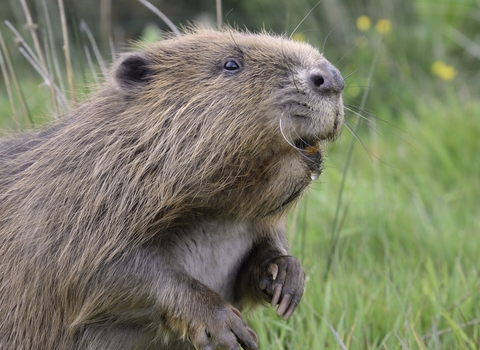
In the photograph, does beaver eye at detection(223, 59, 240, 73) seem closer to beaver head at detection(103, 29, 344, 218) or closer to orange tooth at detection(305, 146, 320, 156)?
beaver head at detection(103, 29, 344, 218)

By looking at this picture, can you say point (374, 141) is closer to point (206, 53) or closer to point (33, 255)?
point (206, 53)

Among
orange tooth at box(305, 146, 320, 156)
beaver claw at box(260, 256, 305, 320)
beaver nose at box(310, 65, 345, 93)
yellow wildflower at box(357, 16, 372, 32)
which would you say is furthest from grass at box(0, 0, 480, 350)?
beaver nose at box(310, 65, 345, 93)

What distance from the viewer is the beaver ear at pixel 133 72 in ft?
9.89

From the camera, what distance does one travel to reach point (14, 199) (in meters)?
3.06

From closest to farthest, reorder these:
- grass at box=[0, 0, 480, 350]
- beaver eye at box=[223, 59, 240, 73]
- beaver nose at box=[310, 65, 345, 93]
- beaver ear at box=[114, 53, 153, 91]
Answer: beaver nose at box=[310, 65, 345, 93] → beaver eye at box=[223, 59, 240, 73] → beaver ear at box=[114, 53, 153, 91] → grass at box=[0, 0, 480, 350]

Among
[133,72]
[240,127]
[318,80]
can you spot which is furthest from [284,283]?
[133,72]

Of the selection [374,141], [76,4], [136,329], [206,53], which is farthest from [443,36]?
[136,329]

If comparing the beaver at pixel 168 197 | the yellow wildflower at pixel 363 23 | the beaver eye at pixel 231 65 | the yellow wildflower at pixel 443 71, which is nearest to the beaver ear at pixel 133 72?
the beaver at pixel 168 197

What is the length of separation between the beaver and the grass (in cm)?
42

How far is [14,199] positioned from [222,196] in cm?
84

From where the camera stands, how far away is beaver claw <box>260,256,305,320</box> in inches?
117

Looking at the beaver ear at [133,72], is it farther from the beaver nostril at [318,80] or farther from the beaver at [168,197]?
the beaver nostril at [318,80]

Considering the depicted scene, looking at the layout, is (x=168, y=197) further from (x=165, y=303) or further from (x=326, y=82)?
(x=326, y=82)

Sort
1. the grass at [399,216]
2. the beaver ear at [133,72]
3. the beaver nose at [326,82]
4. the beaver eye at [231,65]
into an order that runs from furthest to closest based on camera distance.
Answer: the grass at [399,216], the beaver ear at [133,72], the beaver eye at [231,65], the beaver nose at [326,82]
